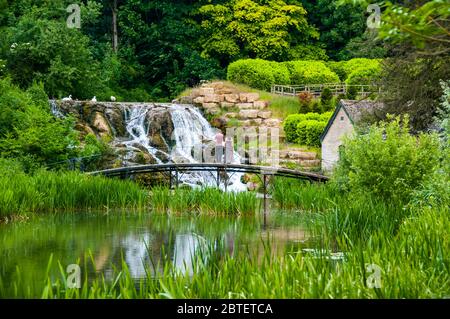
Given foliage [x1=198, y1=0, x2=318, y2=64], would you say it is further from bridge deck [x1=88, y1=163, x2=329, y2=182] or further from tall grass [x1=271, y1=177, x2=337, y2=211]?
tall grass [x1=271, y1=177, x2=337, y2=211]

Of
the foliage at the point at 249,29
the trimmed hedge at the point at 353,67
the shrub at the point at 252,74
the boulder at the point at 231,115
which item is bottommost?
the boulder at the point at 231,115

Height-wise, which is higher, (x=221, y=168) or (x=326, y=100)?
(x=326, y=100)

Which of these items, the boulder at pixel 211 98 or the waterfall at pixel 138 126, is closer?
the waterfall at pixel 138 126

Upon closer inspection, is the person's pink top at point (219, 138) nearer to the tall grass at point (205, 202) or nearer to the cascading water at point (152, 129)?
the cascading water at point (152, 129)

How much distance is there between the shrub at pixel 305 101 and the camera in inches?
1480

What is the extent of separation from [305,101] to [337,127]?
22.8ft

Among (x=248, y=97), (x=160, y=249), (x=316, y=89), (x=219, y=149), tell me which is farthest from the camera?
(x=316, y=89)

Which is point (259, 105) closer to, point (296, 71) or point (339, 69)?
point (296, 71)

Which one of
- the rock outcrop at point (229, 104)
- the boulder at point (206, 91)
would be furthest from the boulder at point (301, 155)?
the boulder at point (206, 91)

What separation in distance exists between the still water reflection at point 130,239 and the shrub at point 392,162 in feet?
5.80

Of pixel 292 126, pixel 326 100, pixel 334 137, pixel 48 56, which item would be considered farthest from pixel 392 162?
pixel 326 100

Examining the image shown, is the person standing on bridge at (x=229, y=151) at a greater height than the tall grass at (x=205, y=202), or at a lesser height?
greater

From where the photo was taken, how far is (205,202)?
19.2 m

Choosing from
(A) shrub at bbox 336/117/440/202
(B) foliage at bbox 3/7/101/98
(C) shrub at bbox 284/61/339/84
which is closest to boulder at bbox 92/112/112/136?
(B) foliage at bbox 3/7/101/98
